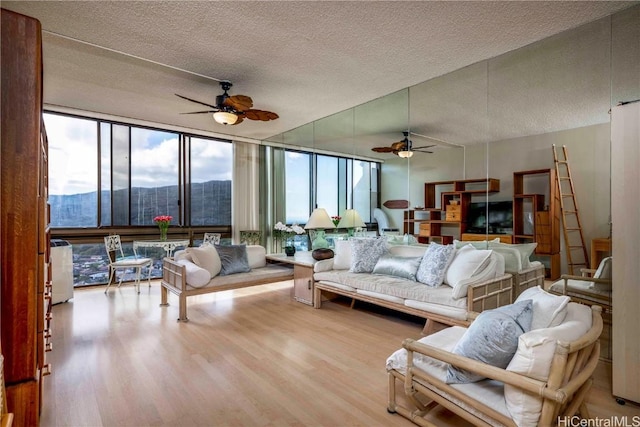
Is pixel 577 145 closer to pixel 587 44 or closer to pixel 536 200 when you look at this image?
pixel 536 200

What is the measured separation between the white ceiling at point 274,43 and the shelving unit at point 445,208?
1323 millimetres

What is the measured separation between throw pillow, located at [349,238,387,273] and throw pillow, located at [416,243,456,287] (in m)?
0.66

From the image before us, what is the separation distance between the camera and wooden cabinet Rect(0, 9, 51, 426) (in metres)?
1.50

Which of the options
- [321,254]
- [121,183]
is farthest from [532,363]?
[121,183]

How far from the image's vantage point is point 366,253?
4102 millimetres

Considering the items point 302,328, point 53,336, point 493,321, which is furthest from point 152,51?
point 493,321

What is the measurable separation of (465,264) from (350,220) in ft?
7.95

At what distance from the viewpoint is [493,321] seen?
161 cm

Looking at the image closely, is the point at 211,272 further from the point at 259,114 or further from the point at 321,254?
the point at 259,114

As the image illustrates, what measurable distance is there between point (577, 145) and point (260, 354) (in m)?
3.36

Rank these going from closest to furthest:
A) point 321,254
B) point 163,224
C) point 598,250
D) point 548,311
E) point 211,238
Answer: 1. point 548,311
2. point 598,250
3. point 321,254
4. point 163,224
5. point 211,238

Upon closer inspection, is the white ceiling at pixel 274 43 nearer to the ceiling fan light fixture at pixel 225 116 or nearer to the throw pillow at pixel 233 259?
the ceiling fan light fixture at pixel 225 116

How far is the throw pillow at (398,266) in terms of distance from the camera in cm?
361

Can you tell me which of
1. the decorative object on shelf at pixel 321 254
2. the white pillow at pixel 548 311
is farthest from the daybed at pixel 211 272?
the white pillow at pixel 548 311
